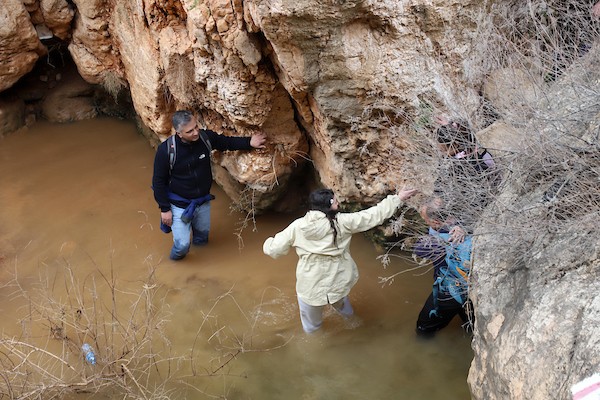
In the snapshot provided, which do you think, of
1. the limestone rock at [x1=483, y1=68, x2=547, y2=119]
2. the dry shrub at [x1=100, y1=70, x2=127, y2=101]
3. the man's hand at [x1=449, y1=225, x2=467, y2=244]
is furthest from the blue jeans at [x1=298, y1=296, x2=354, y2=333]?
the dry shrub at [x1=100, y1=70, x2=127, y2=101]

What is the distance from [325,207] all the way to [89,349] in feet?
6.42

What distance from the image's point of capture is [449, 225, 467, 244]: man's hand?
11.7 feet

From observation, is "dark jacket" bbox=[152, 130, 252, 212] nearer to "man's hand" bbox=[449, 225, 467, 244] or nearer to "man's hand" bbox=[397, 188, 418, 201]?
"man's hand" bbox=[397, 188, 418, 201]

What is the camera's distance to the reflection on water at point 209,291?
167 inches

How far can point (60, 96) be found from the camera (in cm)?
791

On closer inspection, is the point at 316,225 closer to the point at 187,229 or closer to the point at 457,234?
the point at 457,234

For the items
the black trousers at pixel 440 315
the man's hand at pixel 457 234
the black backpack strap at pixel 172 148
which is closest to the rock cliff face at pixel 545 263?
the man's hand at pixel 457 234

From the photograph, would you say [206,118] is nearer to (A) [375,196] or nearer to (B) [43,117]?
(A) [375,196]

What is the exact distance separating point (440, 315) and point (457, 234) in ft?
2.74

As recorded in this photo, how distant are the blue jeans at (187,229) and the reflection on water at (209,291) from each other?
0.10 metres

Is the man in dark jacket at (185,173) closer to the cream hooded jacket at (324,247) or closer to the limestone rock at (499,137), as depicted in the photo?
the cream hooded jacket at (324,247)

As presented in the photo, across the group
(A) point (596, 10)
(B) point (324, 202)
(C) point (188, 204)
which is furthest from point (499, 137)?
(C) point (188, 204)

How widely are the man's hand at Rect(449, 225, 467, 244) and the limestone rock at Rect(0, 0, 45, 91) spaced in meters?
5.27

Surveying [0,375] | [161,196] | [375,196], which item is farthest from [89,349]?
[375,196]
